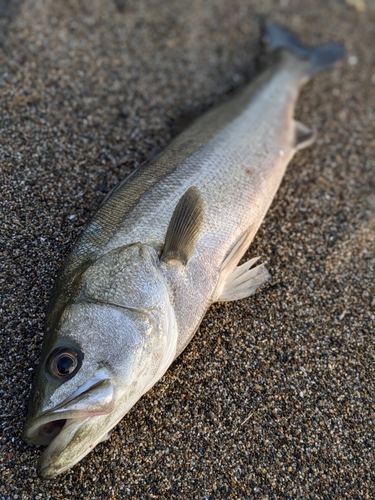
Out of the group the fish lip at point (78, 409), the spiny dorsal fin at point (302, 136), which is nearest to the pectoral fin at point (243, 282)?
the fish lip at point (78, 409)

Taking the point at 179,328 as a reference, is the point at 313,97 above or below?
above

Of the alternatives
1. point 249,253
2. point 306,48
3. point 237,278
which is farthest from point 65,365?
point 306,48

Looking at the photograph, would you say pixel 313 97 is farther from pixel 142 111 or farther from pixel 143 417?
pixel 143 417

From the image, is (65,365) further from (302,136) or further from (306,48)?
(306,48)

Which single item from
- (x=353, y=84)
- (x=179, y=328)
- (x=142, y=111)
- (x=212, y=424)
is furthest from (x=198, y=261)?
(x=353, y=84)

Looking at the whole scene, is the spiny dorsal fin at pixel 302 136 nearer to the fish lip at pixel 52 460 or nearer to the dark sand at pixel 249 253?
the dark sand at pixel 249 253
